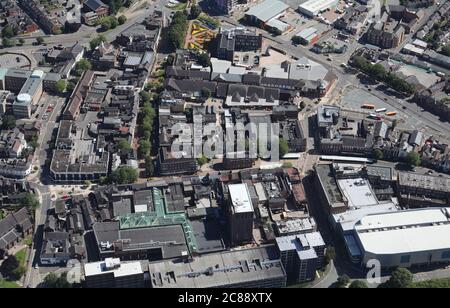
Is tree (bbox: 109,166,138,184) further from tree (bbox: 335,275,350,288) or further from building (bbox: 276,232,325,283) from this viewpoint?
tree (bbox: 335,275,350,288)

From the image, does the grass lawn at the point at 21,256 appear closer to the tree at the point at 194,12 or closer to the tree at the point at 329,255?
the tree at the point at 329,255

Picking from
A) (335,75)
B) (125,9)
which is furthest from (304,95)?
(125,9)

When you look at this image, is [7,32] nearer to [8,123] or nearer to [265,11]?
[8,123]

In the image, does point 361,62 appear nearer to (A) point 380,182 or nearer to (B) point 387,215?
(A) point 380,182

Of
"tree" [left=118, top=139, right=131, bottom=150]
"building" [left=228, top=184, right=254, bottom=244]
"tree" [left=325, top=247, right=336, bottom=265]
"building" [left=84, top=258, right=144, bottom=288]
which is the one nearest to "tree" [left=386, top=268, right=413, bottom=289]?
"tree" [left=325, top=247, right=336, bottom=265]

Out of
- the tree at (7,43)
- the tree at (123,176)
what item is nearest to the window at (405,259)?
the tree at (123,176)

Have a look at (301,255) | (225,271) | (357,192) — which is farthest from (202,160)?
(301,255)
